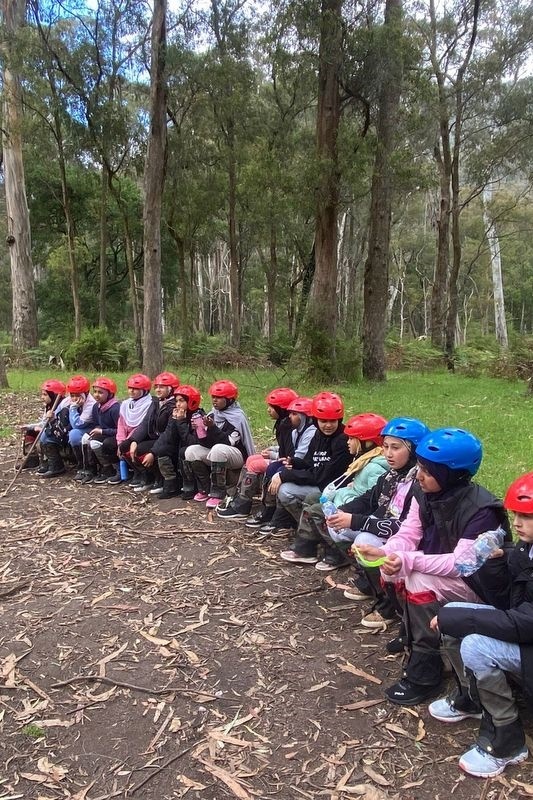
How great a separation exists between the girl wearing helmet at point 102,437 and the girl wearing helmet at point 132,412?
0.50 feet

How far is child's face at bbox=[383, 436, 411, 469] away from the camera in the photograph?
13.0 ft

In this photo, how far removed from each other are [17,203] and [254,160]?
25.8 ft

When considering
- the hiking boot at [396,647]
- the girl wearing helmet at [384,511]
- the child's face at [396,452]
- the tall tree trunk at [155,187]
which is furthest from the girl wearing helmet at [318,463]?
the tall tree trunk at [155,187]

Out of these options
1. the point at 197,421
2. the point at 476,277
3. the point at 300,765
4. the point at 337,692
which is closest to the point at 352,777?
the point at 300,765

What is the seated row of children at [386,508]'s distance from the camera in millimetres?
2713

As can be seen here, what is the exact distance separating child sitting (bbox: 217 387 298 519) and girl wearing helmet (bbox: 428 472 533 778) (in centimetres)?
297

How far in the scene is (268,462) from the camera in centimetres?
579

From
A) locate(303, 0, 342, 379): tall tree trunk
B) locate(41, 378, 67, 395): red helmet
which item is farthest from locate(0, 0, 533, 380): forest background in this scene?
locate(41, 378, 67, 395): red helmet

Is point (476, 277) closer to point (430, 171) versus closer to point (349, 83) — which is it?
point (430, 171)

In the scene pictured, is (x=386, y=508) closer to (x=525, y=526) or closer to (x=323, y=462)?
(x=323, y=462)

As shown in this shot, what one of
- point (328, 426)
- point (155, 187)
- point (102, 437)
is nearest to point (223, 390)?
point (328, 426)

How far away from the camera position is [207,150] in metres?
21.8

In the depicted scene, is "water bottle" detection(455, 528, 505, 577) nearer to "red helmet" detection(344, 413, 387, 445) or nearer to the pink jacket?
the pink jacket

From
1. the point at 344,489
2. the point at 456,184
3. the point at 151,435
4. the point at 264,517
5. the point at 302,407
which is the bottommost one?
the point at 264,517
